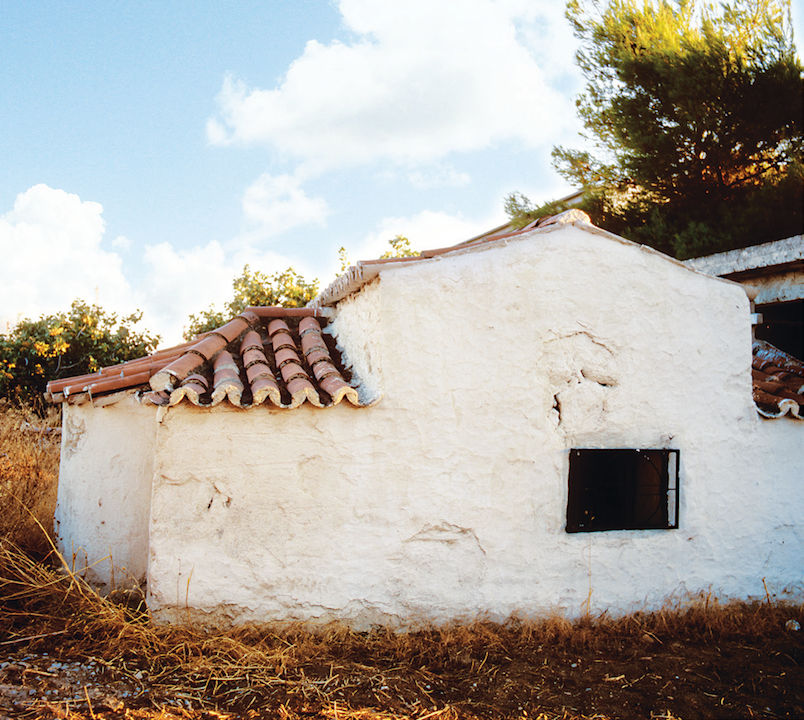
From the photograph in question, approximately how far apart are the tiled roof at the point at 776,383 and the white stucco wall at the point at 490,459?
22 centimetres

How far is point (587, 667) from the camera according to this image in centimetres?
450

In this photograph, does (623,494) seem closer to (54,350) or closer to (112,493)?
(112,493)

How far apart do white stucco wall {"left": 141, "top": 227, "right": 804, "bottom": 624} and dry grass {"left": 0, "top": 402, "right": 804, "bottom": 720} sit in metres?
0.17

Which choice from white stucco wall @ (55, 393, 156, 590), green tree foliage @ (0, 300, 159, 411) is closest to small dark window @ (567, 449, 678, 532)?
white stucco wall @ (55, 393, 156, 590)

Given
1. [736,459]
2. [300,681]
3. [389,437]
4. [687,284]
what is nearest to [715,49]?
[687,284]

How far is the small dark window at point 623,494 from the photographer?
5.10 meters

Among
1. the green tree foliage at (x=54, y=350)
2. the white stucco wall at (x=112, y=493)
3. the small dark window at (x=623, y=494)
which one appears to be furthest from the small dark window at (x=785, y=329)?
the green tree foliage at (x=54, y=350)

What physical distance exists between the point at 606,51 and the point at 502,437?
471 inches

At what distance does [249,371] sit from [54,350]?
10.2 m

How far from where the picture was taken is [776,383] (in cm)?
604

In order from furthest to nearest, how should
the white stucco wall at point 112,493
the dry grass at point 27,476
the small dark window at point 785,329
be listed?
the small dark window at point 785,329 < the dry grass at point 27,476 < the white stucco wall at point 112,493

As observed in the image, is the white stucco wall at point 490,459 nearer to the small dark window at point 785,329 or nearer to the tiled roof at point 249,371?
the tiled roof at point 249,371

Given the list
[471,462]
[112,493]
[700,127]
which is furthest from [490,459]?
[700,127]

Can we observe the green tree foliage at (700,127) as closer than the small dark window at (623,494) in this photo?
No
